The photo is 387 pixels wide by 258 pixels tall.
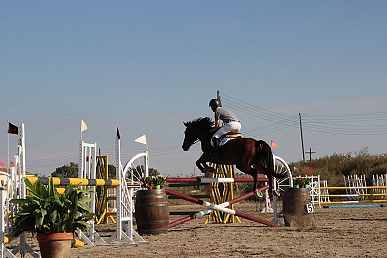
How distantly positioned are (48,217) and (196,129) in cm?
522

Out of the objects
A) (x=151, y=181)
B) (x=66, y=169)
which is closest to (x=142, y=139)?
(x=151, y=181)

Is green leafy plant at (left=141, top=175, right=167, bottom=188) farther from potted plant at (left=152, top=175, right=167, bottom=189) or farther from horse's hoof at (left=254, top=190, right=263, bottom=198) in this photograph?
horse's hoof at (left=254, top=190, right=263, bottom=198)

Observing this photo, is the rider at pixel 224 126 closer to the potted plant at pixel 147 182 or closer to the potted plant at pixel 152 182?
the potted plant at pixel 152 182

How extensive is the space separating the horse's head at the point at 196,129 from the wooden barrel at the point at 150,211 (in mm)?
1797

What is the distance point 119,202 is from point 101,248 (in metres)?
0.75

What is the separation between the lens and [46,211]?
5.71m

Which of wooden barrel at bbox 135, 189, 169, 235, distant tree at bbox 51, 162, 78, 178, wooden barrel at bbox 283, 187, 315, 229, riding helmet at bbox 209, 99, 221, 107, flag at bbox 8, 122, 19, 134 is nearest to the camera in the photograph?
flag at bbox 8, 122, 19, 134

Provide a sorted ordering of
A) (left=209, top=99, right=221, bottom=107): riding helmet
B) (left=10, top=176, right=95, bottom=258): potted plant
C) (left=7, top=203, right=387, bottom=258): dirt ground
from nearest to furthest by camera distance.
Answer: (left=10, top=176, right=95, bottom=258): potted plant < (left=7, top=203, right=387, bottom=258): dirt ground < (left=209, top=99, right=221, bottom=107): riding helmet

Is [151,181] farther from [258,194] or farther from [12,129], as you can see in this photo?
[12,129]

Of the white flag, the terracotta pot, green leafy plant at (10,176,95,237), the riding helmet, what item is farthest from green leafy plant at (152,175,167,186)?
the terracotta pot

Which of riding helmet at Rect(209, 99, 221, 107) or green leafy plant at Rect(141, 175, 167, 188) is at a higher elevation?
riding helmet at Rect(209, 99, 221, 107)

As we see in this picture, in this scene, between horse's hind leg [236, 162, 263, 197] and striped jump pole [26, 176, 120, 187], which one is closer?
striped jump pole [26, 176, 120, 187]

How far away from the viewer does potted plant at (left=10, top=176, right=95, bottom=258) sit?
573cm

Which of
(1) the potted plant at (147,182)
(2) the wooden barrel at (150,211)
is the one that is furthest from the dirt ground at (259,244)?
(1) the potted plant at (147,182)
